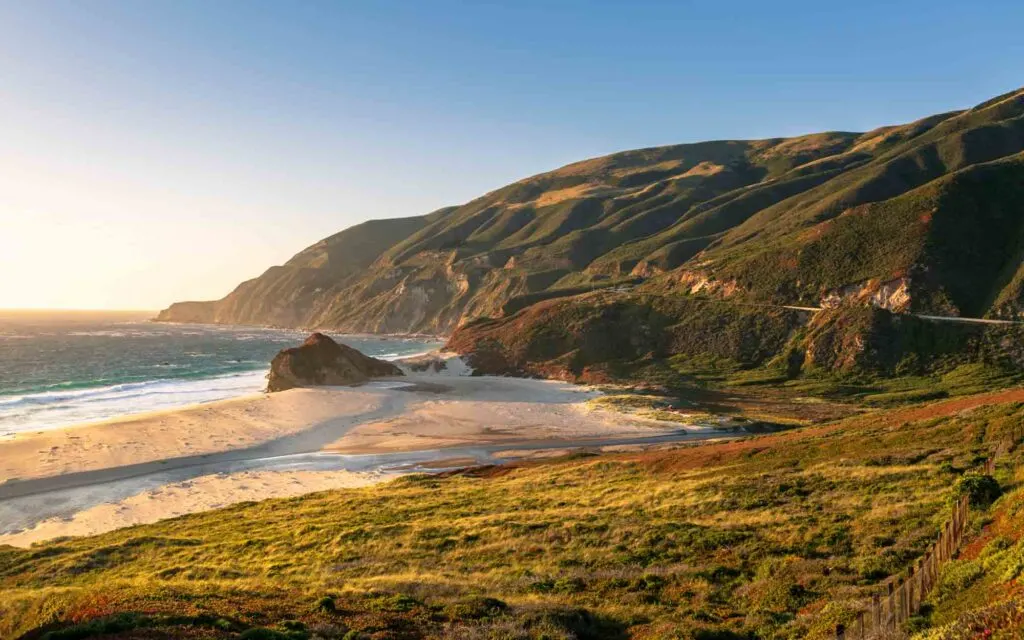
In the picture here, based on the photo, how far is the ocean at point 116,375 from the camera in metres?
77.8

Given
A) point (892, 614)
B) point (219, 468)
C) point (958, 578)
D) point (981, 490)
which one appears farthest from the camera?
point (219, 468)

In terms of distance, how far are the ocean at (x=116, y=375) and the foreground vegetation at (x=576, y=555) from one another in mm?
53200

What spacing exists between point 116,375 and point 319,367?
46.7 m

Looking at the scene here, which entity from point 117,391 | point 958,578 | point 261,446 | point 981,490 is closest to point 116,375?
point 117,391

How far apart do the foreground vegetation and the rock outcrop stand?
187ft

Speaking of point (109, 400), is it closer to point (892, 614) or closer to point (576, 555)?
point (576, 555)

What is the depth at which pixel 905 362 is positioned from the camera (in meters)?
81.8

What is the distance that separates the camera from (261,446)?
5925cm

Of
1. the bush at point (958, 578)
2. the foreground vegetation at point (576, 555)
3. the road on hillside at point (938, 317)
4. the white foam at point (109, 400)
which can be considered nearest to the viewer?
the bush at point (958, 578)

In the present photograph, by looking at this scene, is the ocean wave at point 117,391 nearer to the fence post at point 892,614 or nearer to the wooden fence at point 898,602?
the wooden fence at point 898,602

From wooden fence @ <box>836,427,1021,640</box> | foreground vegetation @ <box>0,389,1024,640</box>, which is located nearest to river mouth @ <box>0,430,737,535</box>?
foreground vegetation @ <box>0,389,1024,640</box>

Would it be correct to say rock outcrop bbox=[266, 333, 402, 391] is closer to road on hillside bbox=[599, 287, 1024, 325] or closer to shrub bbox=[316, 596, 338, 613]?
road on hillside bbox=[599, 287, 1024, 325]

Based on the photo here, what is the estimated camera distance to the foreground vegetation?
49.0 feet

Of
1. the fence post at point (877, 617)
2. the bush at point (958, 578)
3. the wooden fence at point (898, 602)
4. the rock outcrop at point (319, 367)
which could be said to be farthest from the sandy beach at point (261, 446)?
the bush at point (958, 578)
